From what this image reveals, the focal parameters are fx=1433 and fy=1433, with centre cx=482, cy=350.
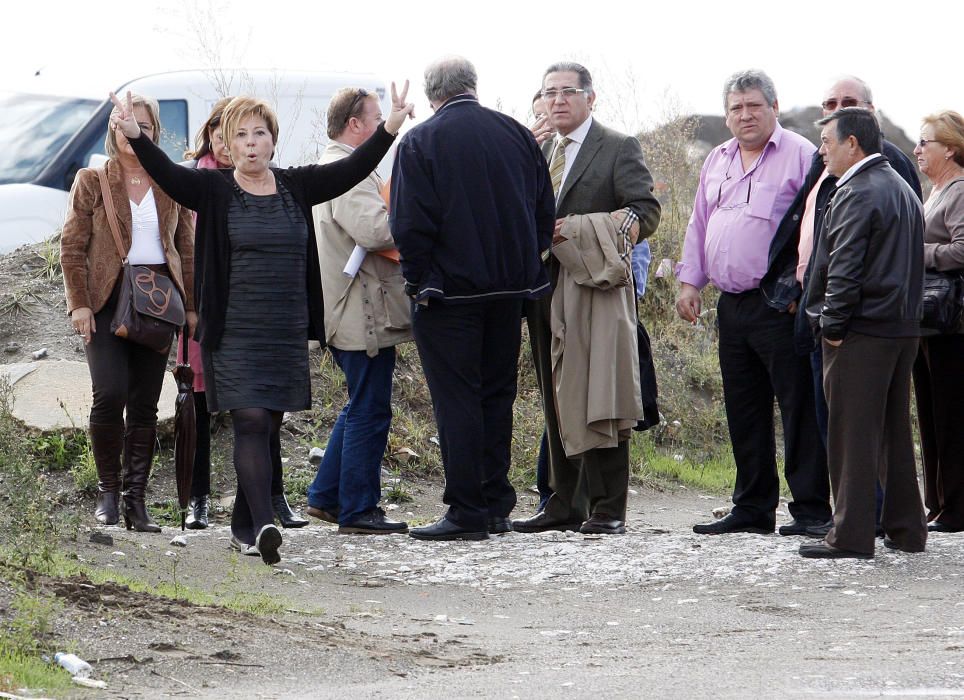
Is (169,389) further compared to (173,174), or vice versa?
(169,389)

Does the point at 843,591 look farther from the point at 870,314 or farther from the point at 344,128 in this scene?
the point at 344,128

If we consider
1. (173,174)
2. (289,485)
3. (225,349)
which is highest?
(173,174)

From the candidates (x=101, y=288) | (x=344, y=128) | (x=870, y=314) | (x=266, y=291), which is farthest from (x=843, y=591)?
(x=101, y=288)

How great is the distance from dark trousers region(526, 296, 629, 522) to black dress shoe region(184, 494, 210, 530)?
1.88 metres

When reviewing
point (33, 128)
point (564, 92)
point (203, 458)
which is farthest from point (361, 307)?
point (33, 128)

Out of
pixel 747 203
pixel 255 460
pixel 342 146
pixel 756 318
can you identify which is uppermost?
pixel 342 146

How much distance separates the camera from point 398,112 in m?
6.41

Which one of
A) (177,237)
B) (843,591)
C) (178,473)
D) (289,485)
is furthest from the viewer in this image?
(289,485)

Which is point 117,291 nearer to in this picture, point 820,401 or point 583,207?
point 583,207

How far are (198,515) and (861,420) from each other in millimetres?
3571

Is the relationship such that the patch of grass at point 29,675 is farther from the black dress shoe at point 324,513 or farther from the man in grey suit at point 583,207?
the man in grey suit at point 583,207

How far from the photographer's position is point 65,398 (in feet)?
30.3

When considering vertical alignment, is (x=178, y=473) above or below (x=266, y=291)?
below

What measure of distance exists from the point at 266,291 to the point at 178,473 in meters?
1.18
